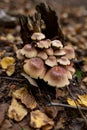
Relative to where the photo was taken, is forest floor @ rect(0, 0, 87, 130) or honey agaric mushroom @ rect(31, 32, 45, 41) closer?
forest floor @ rect(0, 0, 87, 130)

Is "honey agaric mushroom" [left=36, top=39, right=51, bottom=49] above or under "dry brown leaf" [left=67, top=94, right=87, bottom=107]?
above

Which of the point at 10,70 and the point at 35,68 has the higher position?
the point at 35,68

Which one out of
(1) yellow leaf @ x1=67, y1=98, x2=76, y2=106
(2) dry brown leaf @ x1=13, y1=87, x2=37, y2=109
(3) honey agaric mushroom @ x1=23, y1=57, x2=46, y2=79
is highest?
(3) honey agaric mushroom @ x1=23, y1=57, x2=46, y2=79

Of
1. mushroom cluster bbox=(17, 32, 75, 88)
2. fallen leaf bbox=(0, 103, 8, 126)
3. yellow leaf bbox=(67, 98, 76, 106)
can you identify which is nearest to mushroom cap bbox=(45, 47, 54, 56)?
mushroom cluster bbox=(17, 32, 75, 88)

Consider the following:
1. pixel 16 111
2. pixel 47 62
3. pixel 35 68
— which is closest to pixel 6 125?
pixel 16 111

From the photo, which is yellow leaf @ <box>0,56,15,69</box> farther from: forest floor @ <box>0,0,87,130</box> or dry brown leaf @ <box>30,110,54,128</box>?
dry brown leaf @ <box>30,110,54,128</box>

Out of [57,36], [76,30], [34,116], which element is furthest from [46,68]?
[76,30]

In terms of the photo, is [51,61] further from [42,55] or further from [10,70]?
[10,70]
